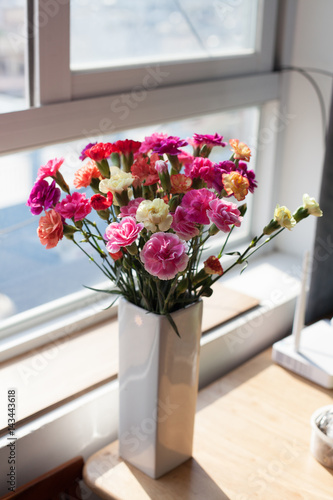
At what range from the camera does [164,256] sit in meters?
0.91

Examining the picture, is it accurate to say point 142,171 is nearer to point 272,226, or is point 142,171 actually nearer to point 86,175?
point 86,175

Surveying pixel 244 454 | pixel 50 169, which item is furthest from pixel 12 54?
pixel 244 454

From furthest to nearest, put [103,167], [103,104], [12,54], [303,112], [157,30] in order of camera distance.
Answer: [303,112] → [157,30] → [103,104] → [12,54] → [103,167]

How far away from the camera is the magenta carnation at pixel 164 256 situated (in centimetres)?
91

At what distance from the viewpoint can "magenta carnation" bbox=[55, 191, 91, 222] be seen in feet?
3.12

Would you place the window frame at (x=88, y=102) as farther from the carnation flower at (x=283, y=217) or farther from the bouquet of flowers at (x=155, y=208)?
the carnation flower at (x=283, y=217)

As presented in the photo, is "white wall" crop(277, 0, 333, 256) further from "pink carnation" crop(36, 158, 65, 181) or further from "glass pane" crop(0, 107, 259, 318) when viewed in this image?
"pink carnation" crop(36, 158, 65, 181)

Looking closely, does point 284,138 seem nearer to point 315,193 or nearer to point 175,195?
point 315,193

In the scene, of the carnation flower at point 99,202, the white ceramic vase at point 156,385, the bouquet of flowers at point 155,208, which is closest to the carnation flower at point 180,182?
the bouquet of flowers at point 155,208

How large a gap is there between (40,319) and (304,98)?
935 millimetres

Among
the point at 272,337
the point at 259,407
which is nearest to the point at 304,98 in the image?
the point at 272,337

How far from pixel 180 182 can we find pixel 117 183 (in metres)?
0.10

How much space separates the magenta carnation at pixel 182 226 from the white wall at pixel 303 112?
3.03 feet

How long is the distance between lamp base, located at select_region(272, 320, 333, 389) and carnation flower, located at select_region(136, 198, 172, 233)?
71cm
